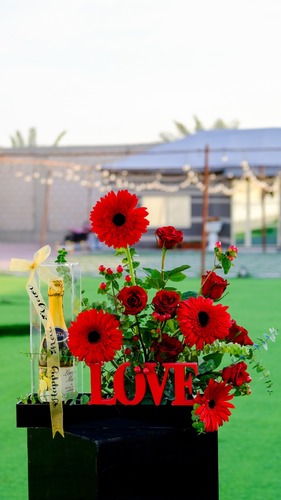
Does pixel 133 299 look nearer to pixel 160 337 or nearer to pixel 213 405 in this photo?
pixel 160 337

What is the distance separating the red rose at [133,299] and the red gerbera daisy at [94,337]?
46mm

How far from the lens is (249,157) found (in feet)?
60.9

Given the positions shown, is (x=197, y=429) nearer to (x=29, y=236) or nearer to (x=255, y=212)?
(x=255, y=212)

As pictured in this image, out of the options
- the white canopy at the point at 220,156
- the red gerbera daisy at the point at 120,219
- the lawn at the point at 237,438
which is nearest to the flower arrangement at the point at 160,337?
the red gerbera daisy at the point at 120,219

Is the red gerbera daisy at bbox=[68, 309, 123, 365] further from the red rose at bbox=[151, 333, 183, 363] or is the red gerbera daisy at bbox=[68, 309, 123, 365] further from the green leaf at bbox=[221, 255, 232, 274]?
the green leaf at bbox=[221, 255, 232, 274]

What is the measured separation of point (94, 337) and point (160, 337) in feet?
0.56

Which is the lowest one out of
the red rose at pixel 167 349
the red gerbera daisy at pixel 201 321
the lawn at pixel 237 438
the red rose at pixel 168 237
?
the lawn at pixel 237 438

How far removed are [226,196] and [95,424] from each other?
682 inches

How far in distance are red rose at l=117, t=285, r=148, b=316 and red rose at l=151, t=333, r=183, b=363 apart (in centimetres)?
10

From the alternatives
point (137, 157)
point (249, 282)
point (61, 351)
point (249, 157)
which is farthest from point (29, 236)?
point (61, 351)

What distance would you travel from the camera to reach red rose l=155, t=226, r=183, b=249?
227 cm

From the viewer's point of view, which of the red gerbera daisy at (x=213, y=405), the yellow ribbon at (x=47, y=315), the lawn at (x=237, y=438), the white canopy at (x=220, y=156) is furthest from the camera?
the white canopy at (x=220, y=156)

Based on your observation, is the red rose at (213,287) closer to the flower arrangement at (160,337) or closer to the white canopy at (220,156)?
the flower arrangement at (160,337)

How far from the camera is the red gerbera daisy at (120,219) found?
2221 millimetres
